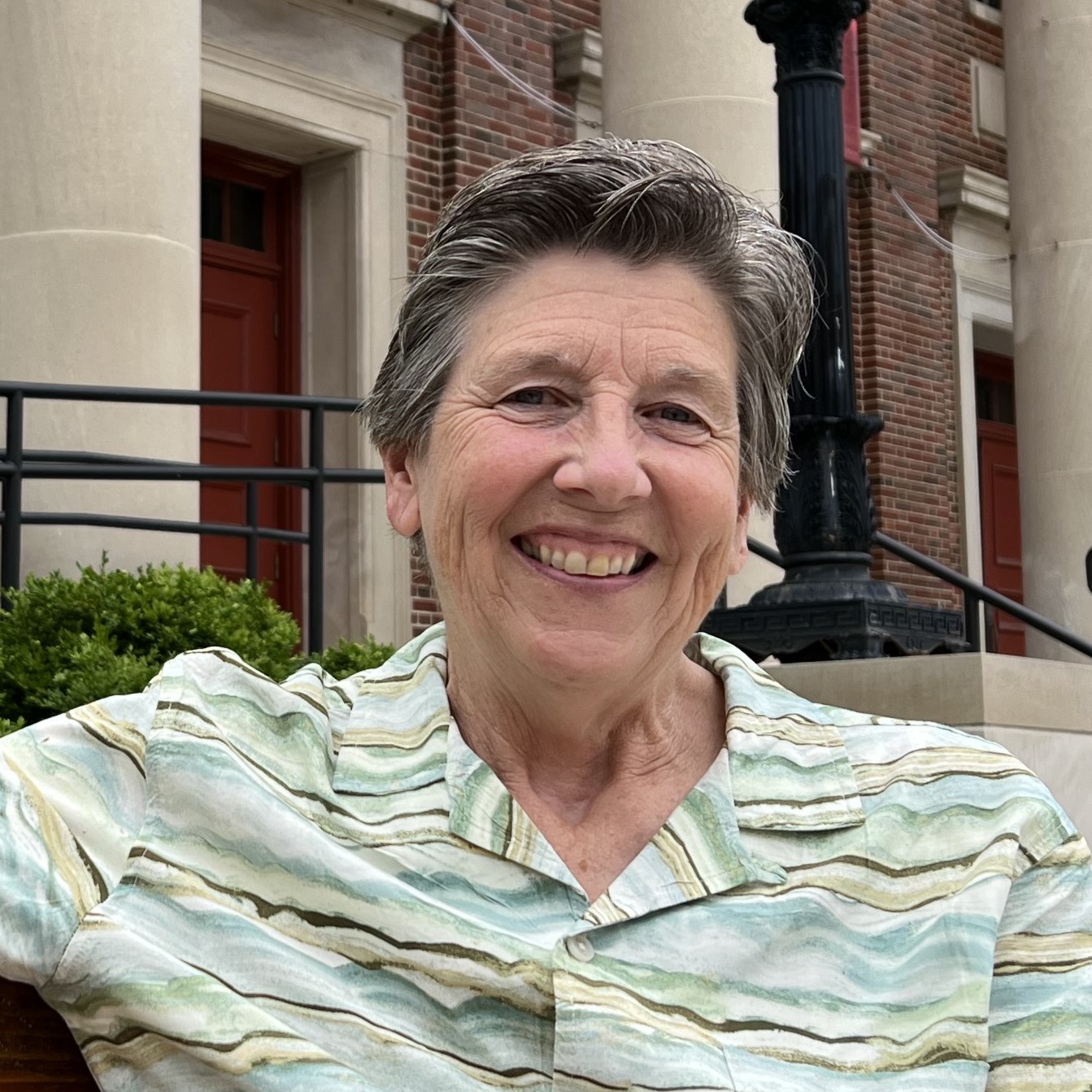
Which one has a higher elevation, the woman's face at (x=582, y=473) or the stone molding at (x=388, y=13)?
the stone molding at (x=388, y=13)

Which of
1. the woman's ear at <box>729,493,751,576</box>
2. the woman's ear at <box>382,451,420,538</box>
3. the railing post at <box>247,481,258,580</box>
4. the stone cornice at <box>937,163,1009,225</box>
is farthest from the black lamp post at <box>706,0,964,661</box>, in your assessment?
the stone cornice at <box>937,163,1009,225</box>

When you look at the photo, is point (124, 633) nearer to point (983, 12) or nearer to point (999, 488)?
point (999, 488)

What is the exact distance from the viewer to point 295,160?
36.9ft

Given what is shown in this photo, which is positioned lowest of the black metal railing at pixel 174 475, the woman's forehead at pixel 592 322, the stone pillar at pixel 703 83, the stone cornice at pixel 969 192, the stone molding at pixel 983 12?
the woman's forehead at pixel 592 322

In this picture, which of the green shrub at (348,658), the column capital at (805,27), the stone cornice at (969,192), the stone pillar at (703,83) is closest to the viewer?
the green shrub at (348,658)

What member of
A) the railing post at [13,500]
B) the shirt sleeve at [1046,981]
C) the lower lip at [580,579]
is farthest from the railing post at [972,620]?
the lower lip at [580,579]

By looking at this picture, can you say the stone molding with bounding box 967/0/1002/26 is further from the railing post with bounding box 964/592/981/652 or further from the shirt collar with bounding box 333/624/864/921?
the shirt collar with bounding box 333/624/864/921

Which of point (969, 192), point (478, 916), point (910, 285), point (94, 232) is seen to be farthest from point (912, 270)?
point (478, 916)

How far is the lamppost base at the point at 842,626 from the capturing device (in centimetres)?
545

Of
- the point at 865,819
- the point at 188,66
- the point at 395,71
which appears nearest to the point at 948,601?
the point at 395,71

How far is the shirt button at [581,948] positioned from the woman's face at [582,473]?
268 millimetres

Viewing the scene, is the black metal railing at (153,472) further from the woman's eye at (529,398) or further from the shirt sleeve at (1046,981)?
the shirt sleeve at (1046,981)

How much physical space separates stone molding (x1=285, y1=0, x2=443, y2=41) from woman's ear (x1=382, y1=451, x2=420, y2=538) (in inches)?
357

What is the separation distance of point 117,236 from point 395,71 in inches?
183
